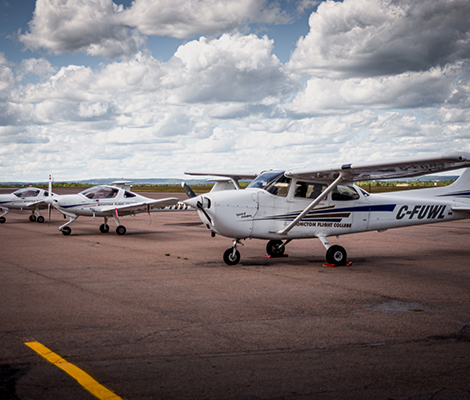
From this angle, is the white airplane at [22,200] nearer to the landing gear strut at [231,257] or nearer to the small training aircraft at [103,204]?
the small training aircraft at [103,204]

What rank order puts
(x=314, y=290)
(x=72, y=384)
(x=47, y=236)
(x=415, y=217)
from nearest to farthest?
(x=72, y=384) → (x=314, y=290) → (x=415, y=217) → (x=47, y=236)

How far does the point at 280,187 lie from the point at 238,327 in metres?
6.17

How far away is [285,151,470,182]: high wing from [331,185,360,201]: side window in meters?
0.26

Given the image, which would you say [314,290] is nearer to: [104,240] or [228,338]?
[228,338]

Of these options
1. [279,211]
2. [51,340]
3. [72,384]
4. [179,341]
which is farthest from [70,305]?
[279,211]

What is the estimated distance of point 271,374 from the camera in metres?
4.34

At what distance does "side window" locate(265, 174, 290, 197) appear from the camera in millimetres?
11625

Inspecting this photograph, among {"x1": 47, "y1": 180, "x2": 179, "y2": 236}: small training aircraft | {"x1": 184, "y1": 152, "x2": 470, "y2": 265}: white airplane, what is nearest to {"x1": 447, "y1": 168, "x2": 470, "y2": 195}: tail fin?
{"x1": 184, "y1": 152, "x2": 470, "y2": 265}: white airplane

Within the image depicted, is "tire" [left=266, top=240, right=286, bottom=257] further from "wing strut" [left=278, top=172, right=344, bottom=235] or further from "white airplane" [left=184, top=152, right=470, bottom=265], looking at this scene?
"wing strut" [left=278, top=172, right=344, bottom=235]

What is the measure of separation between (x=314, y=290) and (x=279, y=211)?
11.2 ft

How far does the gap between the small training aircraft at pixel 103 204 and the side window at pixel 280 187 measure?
8.52 meters

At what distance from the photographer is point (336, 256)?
11.3m

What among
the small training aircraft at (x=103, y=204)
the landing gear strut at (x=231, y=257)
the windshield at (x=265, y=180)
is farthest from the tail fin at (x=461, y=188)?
the small training aircraft at (x=103, y=204)

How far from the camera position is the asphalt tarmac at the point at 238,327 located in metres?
4.11
